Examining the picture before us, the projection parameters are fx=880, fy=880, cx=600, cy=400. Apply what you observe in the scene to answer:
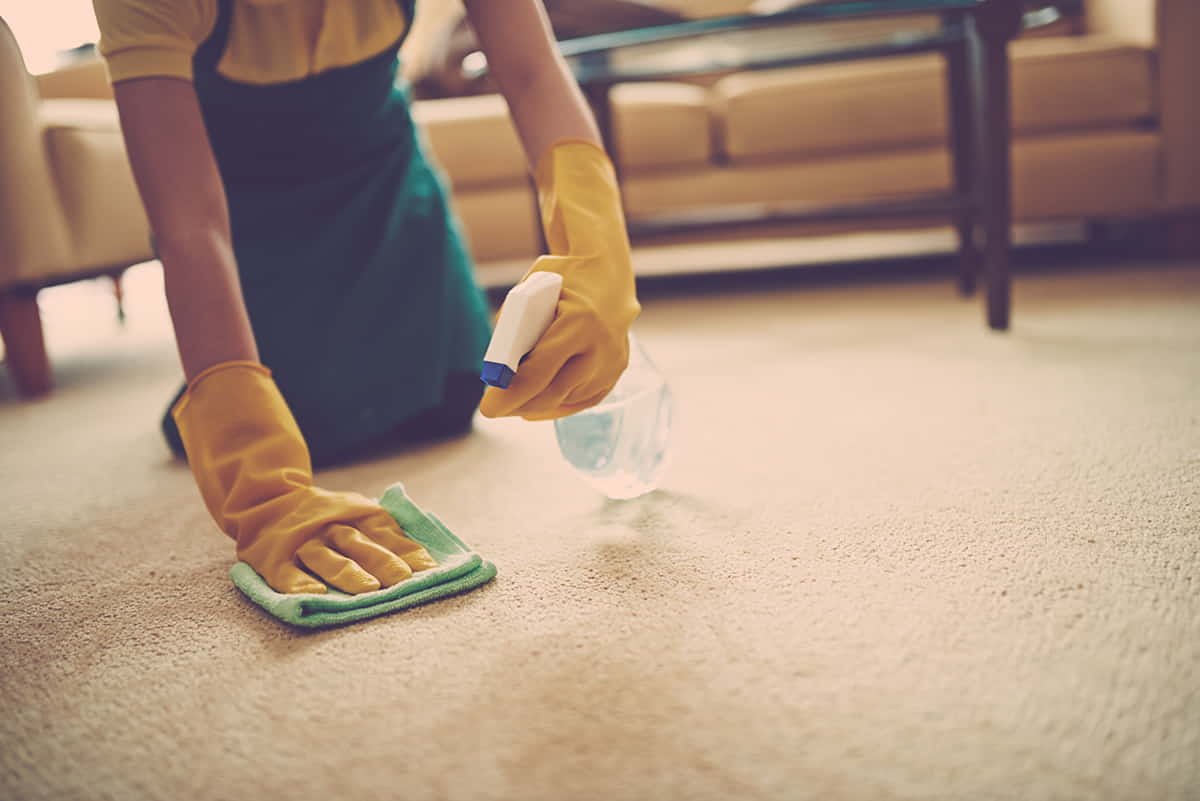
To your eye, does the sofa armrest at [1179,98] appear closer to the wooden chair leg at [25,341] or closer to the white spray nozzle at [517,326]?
the white spray nozzle at [517,326]

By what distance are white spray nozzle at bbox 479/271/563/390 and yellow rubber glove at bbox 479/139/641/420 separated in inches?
0.5

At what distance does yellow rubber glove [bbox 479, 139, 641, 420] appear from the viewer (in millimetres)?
599

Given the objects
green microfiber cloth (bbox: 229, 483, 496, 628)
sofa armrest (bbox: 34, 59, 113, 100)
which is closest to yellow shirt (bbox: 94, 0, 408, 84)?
green microfiber cloth (bbox: 229, 483, 496, 628)

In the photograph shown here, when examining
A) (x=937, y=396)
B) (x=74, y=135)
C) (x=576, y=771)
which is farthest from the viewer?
(x=74, y=135)

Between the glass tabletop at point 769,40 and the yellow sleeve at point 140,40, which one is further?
the glass tabletop at point 769,40

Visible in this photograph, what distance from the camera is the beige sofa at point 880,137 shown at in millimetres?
1719

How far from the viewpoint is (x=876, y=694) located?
45cm

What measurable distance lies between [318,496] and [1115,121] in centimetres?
176

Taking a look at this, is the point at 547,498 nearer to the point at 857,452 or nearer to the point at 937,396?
the point at 857,452

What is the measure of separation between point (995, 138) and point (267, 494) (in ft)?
3.56

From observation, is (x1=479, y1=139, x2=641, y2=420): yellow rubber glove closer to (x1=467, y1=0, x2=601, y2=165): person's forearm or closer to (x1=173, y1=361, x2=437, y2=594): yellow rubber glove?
(x1=467, y1=0, x2=601, y2=165): person's forearm

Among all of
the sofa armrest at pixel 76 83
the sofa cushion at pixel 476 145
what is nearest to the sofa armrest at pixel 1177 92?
the sofa cushion at pixel 476 145

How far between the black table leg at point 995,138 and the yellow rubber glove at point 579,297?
2.50ft

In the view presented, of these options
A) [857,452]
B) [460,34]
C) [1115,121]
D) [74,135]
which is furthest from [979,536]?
[460,34]
